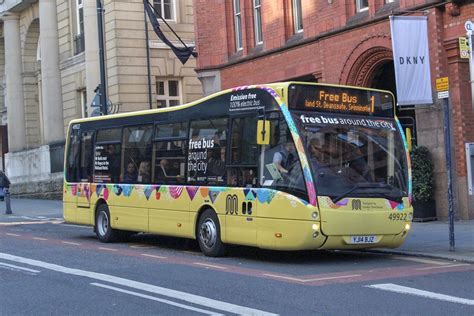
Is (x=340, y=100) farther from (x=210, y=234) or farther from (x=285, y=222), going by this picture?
(x=210, y=234)

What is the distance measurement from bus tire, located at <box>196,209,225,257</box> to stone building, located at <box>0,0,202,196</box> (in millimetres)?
16776

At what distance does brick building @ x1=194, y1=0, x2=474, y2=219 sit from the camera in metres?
17.5

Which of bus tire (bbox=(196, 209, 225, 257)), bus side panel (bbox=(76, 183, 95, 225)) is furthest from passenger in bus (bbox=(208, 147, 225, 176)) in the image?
bus side panel (bbox=(76, 183, 95, 225))

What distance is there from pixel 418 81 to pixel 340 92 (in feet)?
19.2

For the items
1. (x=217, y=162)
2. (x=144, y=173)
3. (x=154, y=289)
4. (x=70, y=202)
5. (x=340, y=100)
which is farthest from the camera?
(x=70, y=202)

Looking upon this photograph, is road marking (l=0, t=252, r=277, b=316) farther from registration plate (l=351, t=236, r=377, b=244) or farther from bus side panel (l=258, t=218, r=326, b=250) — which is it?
registration plate (l=351, t=236, r=377, b=244)

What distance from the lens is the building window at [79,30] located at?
34.7 meters

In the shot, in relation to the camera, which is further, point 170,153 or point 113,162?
point 113,162

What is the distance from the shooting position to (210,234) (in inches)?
511

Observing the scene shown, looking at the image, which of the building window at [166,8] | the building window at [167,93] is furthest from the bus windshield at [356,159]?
the building window at [166,8]

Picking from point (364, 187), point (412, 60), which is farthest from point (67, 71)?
point (364, 187)

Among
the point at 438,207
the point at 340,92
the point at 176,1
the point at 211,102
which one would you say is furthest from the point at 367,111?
the point at 176,1

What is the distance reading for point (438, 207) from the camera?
18.0 meters

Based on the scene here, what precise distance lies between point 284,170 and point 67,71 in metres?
26.5
